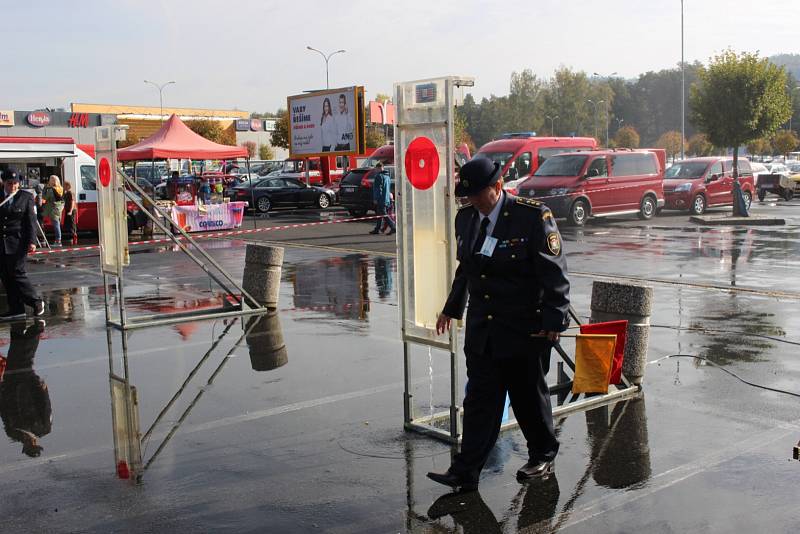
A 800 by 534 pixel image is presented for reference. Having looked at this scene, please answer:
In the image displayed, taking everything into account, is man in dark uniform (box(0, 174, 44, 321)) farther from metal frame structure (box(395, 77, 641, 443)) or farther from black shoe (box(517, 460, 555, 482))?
black shoe (box(517, 460, 555, 482))

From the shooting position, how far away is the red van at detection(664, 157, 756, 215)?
27875 millimetres

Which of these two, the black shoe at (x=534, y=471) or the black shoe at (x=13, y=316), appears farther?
the black shoe at (x=13, y=316)

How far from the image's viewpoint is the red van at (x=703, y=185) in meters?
27.9

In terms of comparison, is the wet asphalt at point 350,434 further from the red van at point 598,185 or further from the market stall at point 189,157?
the red van at point 598,185

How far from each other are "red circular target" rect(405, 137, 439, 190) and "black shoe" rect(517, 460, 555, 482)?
5.76 ft

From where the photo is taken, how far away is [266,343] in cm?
924

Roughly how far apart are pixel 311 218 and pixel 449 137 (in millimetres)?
24107

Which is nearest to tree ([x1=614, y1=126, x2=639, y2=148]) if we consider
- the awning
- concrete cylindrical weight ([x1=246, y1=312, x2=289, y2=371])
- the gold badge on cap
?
the awning

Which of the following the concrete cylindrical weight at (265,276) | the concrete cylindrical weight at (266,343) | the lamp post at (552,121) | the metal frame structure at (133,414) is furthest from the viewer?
the lamp post at (552,121)

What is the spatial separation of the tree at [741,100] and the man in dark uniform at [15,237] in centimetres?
2146

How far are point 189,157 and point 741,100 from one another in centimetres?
1610

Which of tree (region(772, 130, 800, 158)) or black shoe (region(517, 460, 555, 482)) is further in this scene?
tree (region(772, 130, 800, 158))

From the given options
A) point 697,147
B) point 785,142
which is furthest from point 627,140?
point 785,142

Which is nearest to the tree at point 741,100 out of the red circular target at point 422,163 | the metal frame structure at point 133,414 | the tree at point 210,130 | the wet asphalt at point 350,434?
the wet asphalt at point 350,434
